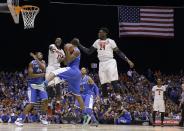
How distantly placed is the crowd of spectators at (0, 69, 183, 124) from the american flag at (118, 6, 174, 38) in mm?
3095

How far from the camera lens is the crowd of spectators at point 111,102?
22312 mm

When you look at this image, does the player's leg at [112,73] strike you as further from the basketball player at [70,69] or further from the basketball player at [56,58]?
the basketball player at [56,58]

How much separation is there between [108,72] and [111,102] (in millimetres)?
10300

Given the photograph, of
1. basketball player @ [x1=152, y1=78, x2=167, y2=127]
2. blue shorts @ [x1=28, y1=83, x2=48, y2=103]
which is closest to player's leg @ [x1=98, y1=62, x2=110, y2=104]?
blue shorts @ [x1=28, y1=83, x2=48, y2=103]

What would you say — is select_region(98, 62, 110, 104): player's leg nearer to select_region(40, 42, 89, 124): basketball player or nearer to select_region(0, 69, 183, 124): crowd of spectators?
select_region(40, 42, 89, 124): basketball player

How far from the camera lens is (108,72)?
46.0 feet

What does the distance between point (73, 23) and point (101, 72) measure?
15.0 m

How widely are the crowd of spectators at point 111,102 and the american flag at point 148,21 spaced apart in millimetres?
3095

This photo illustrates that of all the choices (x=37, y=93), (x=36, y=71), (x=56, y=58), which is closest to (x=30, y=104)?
(x=37, y=93)

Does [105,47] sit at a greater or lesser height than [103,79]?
greater

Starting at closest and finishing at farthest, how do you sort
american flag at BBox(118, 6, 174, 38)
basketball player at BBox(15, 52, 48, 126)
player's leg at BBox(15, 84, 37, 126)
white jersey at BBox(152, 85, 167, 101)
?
player's leg at BBox(15, 84, 37, 126)
basketball player at BBox(15, 52, 48, 126)
white jersey at BBox(152, 85, 167, 101)
american flag at BBox(118, 6, 174, 38)

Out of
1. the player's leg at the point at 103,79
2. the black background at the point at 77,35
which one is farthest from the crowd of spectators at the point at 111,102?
the player's leg at the point at 103,79

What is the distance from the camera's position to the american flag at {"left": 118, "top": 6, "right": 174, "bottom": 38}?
25.7 m

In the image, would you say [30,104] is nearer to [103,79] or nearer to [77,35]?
[103,79]
